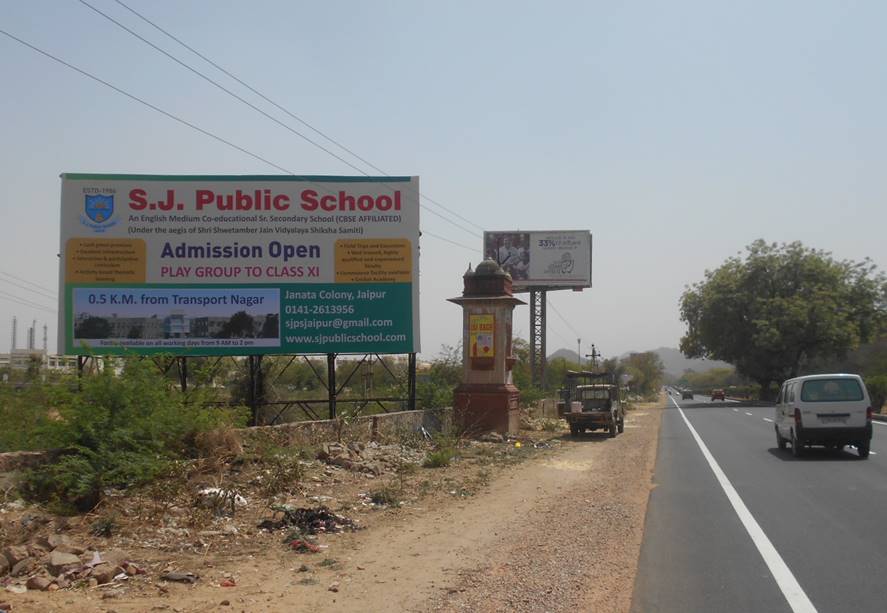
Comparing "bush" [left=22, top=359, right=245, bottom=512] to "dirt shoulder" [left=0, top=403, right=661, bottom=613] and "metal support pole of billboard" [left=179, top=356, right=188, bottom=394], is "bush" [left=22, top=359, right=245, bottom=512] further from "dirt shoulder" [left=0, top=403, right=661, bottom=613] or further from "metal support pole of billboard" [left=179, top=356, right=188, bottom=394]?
"metal support pole of billboard" [left=179, top=356, right=188, bottom=394]

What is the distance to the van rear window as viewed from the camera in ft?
58.2

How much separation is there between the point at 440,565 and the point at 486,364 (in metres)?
15.6

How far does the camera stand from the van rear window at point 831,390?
17734 millimetres

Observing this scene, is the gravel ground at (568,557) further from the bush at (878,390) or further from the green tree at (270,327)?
the bush at (878,390)

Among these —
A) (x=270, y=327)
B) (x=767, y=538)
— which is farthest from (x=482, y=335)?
(x=767, y=538)

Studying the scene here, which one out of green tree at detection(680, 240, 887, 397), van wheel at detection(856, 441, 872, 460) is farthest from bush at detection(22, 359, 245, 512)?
green tree at detection(680, 240, 887, 397)

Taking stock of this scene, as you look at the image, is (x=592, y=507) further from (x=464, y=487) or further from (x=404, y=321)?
(x=404, y=321)

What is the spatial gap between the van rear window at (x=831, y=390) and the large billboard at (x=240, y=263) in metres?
9.47

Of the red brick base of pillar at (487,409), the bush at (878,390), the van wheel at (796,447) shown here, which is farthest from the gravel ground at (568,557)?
the bush at (878,390)

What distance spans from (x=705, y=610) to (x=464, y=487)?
25.1 feet

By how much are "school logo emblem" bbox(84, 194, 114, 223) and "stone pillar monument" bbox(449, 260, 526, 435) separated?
31.7 ft

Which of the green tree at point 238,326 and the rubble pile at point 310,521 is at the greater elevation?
the green tree at point 238,326

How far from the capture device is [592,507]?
464 inches

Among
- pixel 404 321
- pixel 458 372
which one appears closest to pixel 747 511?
pixel 404 321
